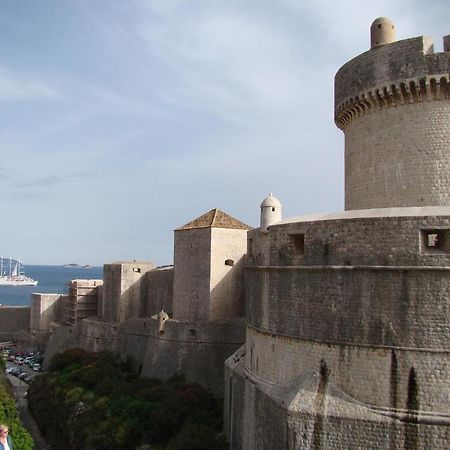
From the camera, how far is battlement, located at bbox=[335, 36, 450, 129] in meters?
14.1

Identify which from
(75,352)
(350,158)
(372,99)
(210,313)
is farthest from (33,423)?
(372,99)

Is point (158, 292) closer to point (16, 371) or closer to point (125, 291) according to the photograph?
point (125, 291)

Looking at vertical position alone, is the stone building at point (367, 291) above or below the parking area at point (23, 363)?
above

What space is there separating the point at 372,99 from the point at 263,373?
7.35 metres

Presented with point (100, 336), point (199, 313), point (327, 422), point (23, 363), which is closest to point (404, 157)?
point (327, 422)

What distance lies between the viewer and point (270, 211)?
16047mm

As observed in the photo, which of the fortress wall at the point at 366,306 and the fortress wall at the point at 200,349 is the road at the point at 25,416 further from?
the fortress wall at the point at 366,306

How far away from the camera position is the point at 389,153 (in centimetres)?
1514

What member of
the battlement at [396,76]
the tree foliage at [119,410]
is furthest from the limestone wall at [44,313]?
the battlement at [396,76]

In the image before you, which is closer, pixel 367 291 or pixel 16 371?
pixel 367 291

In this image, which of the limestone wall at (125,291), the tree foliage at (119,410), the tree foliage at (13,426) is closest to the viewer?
the tree foliage at (13,426)

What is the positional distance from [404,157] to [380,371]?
6.00 meters

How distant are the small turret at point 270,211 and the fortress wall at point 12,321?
3271 centimetres

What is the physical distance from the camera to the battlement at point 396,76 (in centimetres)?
1415
